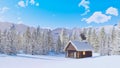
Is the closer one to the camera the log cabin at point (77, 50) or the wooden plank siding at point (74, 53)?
the log cabin at point (77, 50)

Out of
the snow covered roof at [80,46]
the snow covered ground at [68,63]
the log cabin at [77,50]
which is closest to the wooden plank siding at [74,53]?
the log cabin at [77,50]

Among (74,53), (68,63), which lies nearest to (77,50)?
(74,53)

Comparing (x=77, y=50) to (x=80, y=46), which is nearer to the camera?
(x=77, y=50)

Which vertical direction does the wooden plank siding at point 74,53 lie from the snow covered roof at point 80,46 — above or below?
below

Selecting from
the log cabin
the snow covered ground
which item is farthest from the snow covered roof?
the snow covered ground

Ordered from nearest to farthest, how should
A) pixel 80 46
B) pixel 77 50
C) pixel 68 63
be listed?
pixel 68 63 < pixel 77 50 < pixel 80 46

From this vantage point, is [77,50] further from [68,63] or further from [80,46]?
[68,63]

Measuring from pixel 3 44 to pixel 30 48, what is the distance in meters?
13.2

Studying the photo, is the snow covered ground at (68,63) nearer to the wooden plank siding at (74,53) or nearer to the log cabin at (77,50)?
the log cabin at (77,50)

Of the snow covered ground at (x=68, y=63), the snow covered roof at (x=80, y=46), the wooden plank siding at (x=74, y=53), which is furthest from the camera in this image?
the wooden plank siding at (x=74, y=53)

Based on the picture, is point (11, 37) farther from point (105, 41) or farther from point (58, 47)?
point (105, 41)

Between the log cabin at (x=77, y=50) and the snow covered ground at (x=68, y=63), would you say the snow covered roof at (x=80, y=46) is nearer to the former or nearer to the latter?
the log cabin at (x=77, y=50)

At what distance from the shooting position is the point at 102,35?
86.2 metres

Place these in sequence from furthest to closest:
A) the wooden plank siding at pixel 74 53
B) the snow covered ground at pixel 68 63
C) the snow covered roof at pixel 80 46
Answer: the wooden plank siding at pixel 74 53
the snow covered roof at pixel 80 46
the snow covered ground at pixel 68 63
